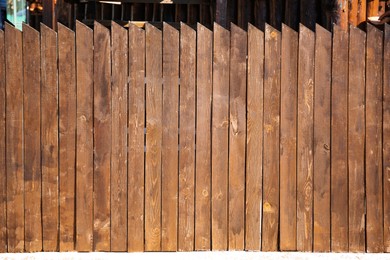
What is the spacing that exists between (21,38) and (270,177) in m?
2.18

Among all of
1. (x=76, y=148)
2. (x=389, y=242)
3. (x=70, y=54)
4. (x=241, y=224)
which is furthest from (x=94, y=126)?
(x=389, y=242)

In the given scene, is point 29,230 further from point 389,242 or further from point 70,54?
point 389,242

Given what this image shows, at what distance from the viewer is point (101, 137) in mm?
5797

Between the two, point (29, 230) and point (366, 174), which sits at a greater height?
point (366, 174)

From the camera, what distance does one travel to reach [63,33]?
18.7ft

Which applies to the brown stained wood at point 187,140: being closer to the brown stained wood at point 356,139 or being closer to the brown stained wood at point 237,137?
the brown stained wood at point 237,137

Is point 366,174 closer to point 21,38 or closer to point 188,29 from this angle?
point 188,29

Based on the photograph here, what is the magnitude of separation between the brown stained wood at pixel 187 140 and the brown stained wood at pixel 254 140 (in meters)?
0.43

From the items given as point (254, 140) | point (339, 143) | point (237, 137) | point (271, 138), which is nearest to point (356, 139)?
point (339, 143)

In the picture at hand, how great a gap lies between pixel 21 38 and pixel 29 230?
1476 millimetres

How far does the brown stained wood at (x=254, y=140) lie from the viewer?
5773 mm

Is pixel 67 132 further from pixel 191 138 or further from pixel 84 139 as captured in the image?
pixel 191 138

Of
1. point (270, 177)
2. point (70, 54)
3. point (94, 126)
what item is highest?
point (70, 54)

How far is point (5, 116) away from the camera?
18.9 ft
